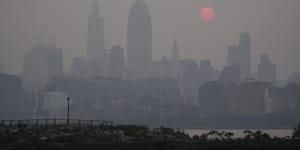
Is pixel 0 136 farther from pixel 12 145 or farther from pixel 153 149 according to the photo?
pixel 153 149

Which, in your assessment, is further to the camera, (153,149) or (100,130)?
(100,130)

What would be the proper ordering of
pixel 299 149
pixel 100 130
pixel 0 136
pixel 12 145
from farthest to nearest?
pixel 100 130 < pixel 0 136 < pixel 299 149 < pixel 12 145

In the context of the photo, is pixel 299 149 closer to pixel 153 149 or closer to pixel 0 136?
pixel 153 149

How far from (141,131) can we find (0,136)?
14132 millimetres

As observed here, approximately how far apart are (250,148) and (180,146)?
218 inches

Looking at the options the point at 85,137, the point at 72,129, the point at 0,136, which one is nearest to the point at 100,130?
the point at 72,129

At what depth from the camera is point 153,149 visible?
4925cm

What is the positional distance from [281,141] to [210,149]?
22.1 ft

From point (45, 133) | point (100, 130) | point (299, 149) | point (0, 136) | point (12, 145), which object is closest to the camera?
Result: point (12, 145)

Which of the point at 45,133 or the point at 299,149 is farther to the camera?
the point at 45,133

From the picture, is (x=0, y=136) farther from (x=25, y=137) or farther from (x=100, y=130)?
(x=100, y=130)

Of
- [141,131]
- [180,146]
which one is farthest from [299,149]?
[141,131]

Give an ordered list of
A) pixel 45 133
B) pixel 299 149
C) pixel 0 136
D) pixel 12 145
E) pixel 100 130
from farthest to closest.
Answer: pixel 100 130
pixel 45 133
pixel 0 136
pixel 299 149
pixel 12 145

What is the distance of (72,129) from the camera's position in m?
64.1
